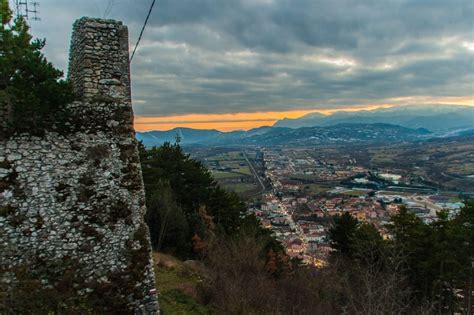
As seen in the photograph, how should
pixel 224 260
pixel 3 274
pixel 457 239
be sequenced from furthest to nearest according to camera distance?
pixel 457 239
pixel 224 260
pixel 3 274

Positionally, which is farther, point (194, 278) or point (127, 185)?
point (194, 278)

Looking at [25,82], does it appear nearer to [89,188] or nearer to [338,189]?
[89,188]

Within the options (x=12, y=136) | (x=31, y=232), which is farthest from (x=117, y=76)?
(x=31, y=232)

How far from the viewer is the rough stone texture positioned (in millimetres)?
6359

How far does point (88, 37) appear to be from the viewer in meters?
7.52

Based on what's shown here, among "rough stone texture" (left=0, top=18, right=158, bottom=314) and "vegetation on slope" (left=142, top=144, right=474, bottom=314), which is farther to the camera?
"vegetation on slope" (left=142, top=144, right=474, bottom=314)

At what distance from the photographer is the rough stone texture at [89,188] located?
250 inches

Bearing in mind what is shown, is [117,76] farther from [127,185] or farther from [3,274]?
[3,274]

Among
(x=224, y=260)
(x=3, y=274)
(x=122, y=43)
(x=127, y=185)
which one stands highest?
(x=122, y=43)

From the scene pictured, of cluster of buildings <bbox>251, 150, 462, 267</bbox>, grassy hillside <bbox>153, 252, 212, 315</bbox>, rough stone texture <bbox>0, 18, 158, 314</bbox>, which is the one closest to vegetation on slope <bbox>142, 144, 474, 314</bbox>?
grassy hillside <bbox>153, 252, 212, 315</bbox>

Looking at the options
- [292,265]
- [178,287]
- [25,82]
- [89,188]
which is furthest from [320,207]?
[25,82]

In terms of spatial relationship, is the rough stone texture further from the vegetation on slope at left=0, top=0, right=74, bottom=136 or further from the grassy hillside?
the grassy hillside

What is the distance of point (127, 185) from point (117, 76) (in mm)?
Answer: 2595

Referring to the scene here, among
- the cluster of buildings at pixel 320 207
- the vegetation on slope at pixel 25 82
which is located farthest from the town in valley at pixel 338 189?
the vegetation on slope at pixel 25 82
